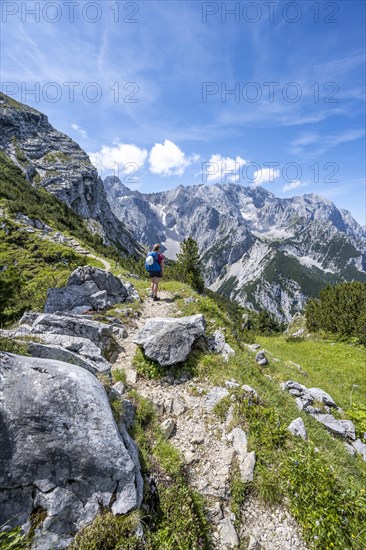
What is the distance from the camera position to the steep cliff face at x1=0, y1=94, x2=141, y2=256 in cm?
12350

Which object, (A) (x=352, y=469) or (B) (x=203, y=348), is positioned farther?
(B) (x=203, y=348)

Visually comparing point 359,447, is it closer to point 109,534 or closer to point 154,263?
point 109,534

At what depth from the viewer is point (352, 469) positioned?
6.54m

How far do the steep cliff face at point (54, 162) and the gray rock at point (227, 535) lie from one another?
115m

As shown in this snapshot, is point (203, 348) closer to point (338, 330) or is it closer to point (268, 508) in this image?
point (268, 508)

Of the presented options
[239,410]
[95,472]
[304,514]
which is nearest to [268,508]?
[304,514]

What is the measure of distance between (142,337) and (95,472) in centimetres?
570

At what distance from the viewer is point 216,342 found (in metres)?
10.5

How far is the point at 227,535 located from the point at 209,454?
1.54 meters

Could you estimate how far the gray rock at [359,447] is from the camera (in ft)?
27.9

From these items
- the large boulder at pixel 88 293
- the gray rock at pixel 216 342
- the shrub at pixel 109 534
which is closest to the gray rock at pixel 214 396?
the gray rock at pixel 216 342

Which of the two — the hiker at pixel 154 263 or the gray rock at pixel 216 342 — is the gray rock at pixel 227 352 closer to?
the gray rock at pixel 216 342

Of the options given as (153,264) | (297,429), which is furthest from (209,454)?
(153,264)

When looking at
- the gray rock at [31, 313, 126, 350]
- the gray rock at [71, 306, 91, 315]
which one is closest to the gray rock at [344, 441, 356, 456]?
the gray rock at [31, 313, 126, 350]
